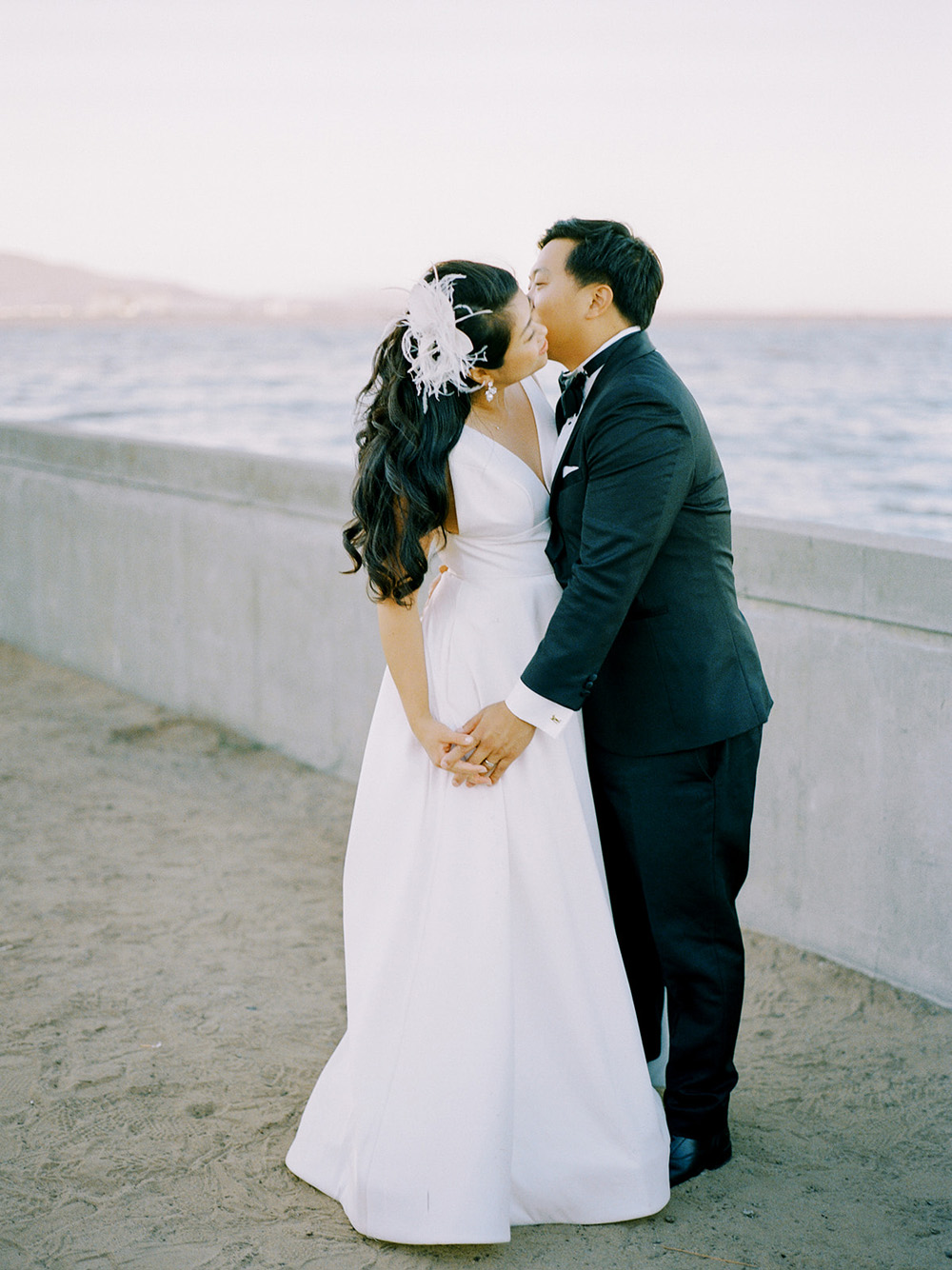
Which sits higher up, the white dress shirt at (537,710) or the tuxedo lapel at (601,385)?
the tuxedo lapel at (601,385)

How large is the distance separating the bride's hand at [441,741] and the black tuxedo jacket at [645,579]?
0.59ft

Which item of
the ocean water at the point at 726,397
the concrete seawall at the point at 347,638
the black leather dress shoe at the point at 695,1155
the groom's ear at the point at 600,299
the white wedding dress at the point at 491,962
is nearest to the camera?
the white wedding dress at the point at 491,962

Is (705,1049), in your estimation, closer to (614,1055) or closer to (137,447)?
(614,1055)

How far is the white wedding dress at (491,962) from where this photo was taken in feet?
7.97

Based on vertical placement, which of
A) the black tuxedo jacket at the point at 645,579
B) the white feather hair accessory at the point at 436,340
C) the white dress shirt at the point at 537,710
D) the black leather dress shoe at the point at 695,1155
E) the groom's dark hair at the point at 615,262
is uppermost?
the groom's dark hair at the point at 615,262

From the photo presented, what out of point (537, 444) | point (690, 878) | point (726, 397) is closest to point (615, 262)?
point (537, 444)

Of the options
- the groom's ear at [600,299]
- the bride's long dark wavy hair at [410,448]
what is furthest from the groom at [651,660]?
the bride's long dark wavy hair at [410,448]

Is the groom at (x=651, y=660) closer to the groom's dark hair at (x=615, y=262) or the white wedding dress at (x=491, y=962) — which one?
the groom's dark hair at (x=615, y=262)

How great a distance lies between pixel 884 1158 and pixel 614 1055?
76 centimetres

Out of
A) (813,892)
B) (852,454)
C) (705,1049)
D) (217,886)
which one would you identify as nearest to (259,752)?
(217,886)

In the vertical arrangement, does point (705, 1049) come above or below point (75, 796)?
above

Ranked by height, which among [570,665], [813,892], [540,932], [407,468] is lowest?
[813,892]

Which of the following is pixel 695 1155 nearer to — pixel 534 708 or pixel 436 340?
pixel 534 708

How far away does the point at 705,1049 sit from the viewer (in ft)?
8.78
